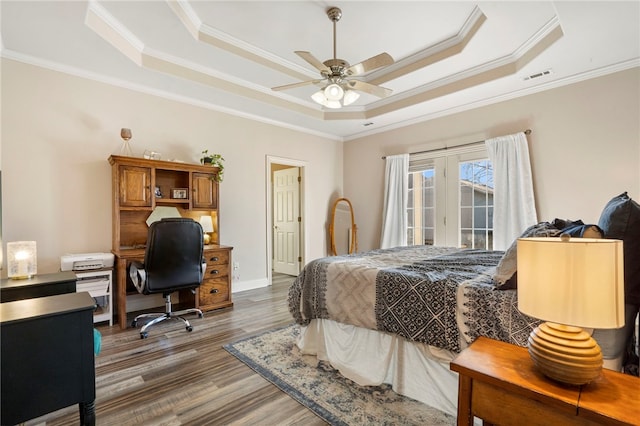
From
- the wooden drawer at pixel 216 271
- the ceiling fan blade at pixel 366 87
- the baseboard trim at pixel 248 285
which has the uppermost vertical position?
the ceiling fan blade at pixel 366 87

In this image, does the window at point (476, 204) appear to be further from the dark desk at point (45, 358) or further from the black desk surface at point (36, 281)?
the black desk surface at point (36, 281)

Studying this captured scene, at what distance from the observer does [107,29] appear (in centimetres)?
261

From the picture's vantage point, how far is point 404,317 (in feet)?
6.00

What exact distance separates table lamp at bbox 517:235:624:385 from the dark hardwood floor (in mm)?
1260

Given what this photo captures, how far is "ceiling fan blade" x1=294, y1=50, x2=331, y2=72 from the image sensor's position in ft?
7.33

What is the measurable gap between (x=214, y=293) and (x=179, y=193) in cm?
134

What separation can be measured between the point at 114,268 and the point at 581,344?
12.4 ft

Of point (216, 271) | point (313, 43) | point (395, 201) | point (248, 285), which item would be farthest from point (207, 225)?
point (395, 201)

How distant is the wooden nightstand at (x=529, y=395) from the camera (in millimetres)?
876

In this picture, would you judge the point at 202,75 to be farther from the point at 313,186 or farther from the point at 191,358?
the point at 191,358

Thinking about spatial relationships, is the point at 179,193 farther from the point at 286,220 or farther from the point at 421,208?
the point at 421,208

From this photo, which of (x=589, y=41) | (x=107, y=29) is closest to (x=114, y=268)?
(x=107, y=29)

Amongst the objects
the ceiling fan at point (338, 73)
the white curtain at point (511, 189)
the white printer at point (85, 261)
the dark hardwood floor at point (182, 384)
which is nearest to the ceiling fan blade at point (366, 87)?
the ceiling fan at point (338, 73)

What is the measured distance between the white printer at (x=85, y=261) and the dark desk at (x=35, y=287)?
60 cm
